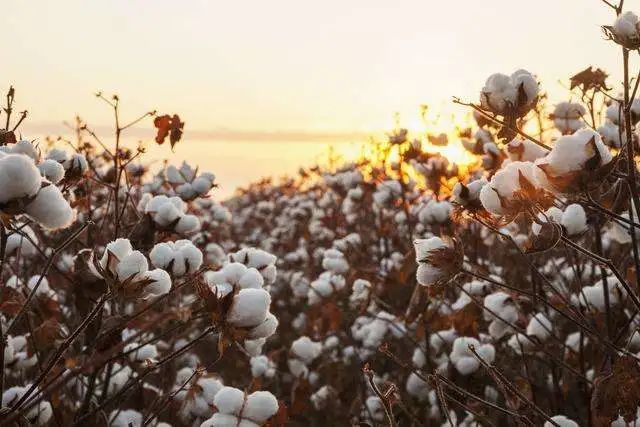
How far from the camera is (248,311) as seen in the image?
1.56m

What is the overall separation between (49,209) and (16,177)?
11 centimetres

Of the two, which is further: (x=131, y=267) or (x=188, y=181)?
(x=188, y=181)

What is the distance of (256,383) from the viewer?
2.02 m

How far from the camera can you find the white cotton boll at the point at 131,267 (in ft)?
5.20

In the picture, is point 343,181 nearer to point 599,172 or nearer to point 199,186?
point 199,186

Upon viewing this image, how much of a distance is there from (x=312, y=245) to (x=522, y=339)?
264 inches

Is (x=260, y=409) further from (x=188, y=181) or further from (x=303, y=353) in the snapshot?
(x=303, y=353)

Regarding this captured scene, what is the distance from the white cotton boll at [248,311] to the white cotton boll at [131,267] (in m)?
0.25

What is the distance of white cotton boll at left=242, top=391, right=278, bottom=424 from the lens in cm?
184

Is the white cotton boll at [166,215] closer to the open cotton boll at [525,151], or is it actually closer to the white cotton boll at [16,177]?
the white cotton boll at [16,177]

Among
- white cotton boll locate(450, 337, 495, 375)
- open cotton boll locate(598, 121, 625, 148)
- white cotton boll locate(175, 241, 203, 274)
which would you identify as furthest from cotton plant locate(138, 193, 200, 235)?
open cotton boll locate(598, 121, 625, 148)

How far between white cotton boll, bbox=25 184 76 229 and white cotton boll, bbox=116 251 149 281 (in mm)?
228

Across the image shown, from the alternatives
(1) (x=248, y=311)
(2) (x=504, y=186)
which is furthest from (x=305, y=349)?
(2) (x=504, y=186)

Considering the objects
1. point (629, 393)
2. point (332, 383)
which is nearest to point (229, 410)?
point (629, 393)
